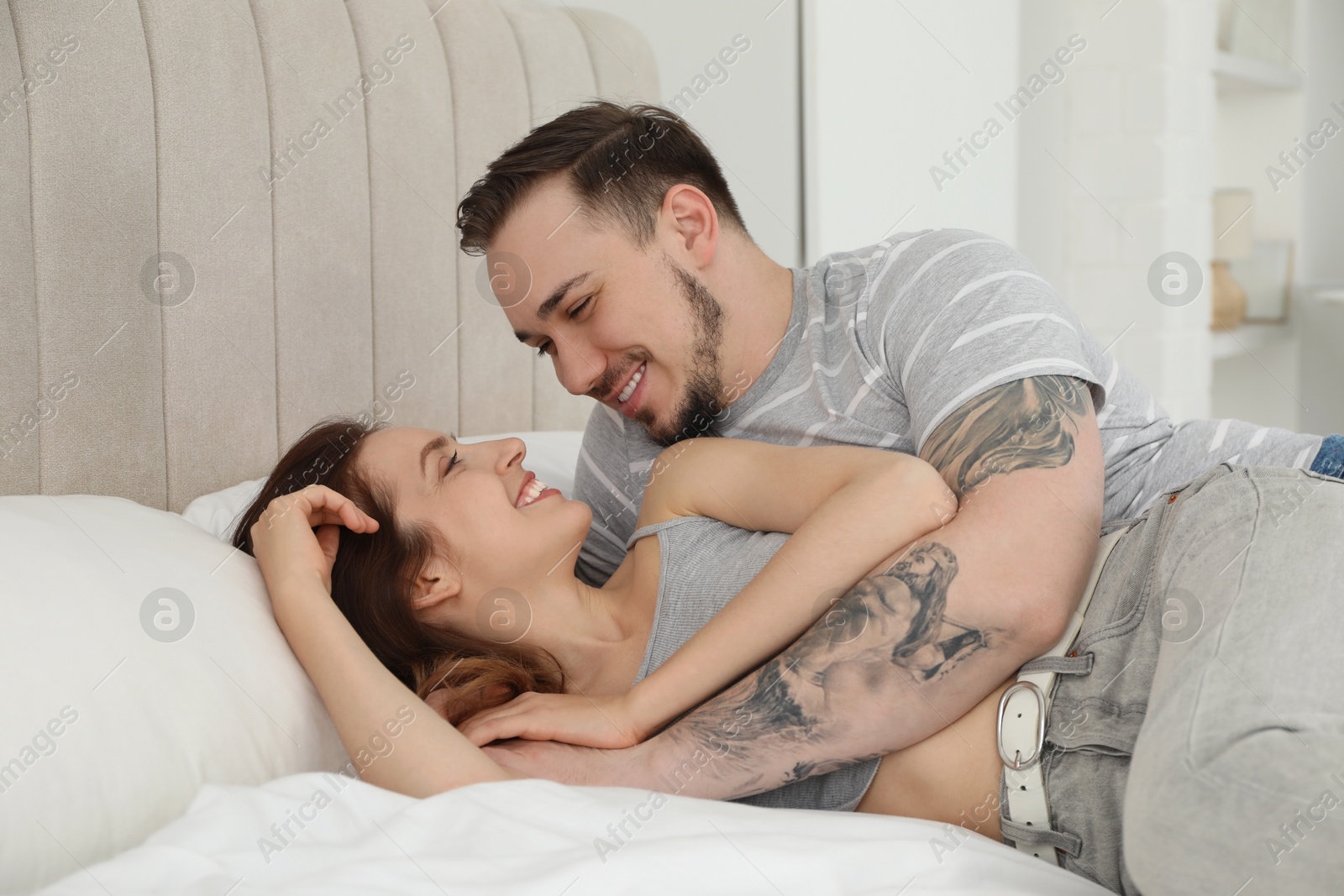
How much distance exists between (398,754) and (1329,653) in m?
0.68

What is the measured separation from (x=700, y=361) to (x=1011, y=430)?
444mm

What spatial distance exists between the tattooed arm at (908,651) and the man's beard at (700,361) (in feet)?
1.39

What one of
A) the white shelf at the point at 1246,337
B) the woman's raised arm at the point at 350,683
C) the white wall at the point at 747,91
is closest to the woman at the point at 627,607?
the woman's raised arm at the point at 350,683

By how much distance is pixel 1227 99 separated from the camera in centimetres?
310

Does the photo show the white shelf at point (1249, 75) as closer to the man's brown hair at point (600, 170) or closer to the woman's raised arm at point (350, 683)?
the man's brown hair at point (600, 170)

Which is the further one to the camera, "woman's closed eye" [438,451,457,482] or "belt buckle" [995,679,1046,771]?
"woman's closed eye" [438,451,457,482]

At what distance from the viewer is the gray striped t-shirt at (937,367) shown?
995 millimetres

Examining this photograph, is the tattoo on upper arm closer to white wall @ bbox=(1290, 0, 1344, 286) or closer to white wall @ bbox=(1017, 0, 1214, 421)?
white wall @ bbox=(1017, 0, 1214, 421)

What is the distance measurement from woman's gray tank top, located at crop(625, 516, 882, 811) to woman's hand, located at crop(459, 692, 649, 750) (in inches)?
3.9

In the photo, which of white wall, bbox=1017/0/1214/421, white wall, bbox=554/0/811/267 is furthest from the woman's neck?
white wall, bbox=1017/0/1214/421

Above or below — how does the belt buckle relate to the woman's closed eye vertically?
below

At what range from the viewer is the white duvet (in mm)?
603

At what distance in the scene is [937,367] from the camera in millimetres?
1011

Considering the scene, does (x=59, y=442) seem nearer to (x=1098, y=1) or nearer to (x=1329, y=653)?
(x=1329, y=653)
